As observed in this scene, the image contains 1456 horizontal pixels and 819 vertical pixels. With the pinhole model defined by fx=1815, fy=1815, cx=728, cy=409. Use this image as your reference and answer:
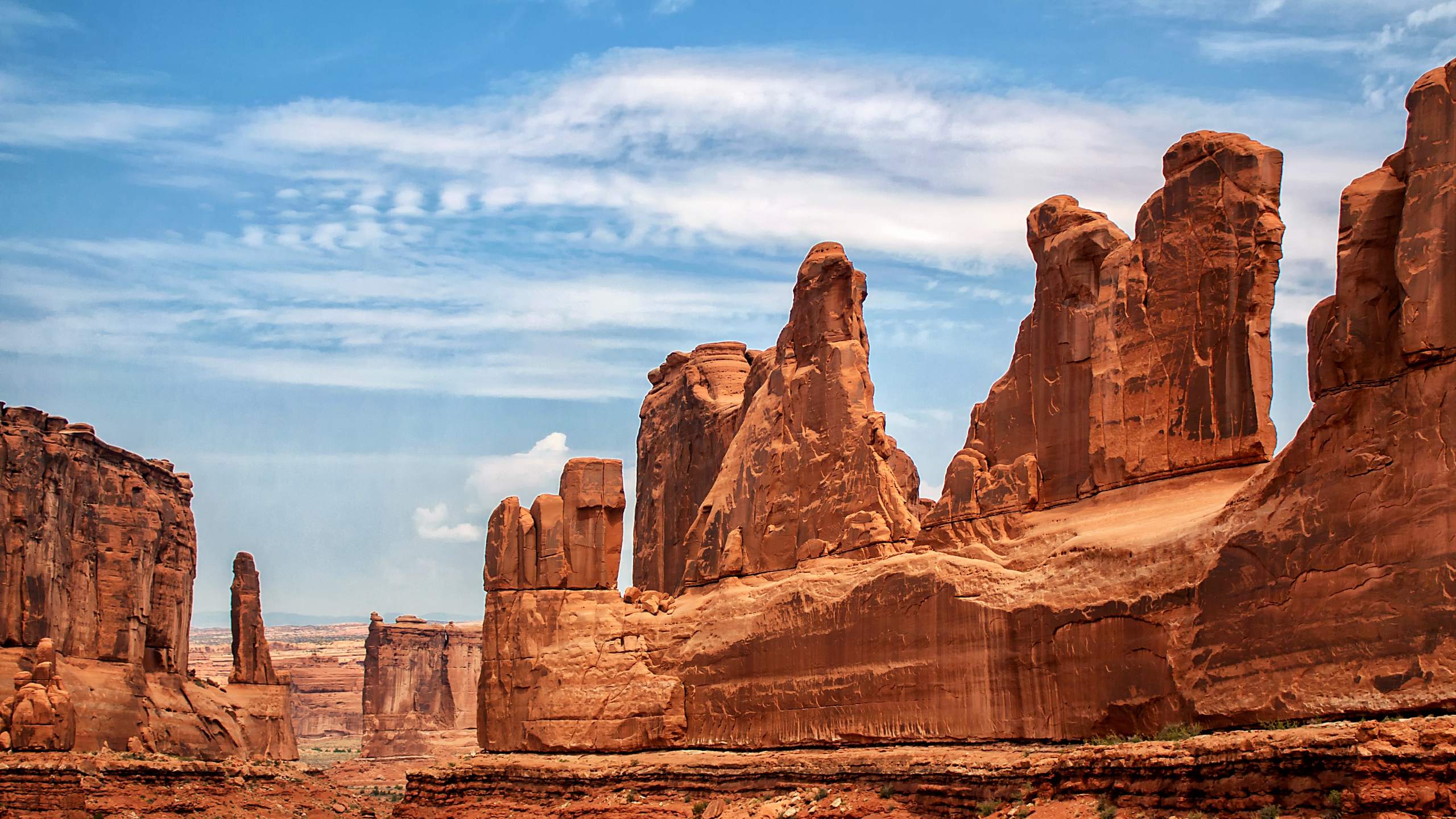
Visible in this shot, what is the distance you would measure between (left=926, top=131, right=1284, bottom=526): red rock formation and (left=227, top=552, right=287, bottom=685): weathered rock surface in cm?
4499

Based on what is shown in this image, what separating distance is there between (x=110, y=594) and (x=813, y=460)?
33556mm

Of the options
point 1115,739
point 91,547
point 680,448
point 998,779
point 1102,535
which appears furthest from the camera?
point 91,547

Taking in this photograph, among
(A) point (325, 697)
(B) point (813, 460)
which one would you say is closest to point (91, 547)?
(B) point (813, 460)

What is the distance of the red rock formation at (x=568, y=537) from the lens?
3631 centimetres

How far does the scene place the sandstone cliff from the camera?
9106 cm

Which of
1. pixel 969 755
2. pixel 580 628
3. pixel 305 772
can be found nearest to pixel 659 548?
pixel 580 628

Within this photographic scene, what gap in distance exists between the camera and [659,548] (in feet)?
155

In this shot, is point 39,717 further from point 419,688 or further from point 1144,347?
point 419,688

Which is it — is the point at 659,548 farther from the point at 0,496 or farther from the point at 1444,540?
the point at 1444,540

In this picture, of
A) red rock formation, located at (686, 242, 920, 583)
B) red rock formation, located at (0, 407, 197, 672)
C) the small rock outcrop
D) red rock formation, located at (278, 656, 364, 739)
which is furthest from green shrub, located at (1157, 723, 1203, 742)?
red rock formation, located at (278, 656, 364, 739)

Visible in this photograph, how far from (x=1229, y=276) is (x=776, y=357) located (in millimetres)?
12767

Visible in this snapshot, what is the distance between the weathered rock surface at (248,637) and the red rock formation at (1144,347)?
1771 inches

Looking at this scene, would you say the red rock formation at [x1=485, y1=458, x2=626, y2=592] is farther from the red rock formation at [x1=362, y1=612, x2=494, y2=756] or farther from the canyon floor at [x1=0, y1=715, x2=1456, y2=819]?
the red rock formation at [x1=362, y1=612, x2=494, y2=756]

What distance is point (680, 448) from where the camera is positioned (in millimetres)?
47125
